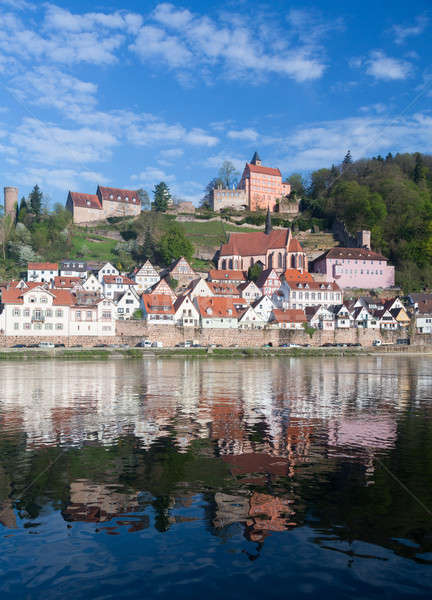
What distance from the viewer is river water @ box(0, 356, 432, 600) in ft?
22.8

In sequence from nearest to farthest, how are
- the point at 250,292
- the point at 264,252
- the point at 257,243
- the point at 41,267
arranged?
the point at 250,292 < the point at 41,267 < the point at 264,252 < the point at 257,243

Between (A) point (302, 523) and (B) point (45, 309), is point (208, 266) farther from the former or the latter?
(A) point (302, 523)

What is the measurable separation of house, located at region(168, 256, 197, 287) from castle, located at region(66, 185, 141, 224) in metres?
34.9

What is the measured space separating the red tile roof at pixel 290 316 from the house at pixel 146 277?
74.9 feet

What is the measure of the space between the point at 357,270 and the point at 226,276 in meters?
23.8

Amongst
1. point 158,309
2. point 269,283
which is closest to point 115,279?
point 158,309

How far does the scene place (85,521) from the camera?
877cm

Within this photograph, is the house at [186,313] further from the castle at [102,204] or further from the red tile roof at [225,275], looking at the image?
the castle at [102,204]

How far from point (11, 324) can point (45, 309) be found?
430 centimetres

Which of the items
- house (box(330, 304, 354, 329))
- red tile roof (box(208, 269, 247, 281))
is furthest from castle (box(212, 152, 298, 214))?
house (box(330, 304, 354, 329))

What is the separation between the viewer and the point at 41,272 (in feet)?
288

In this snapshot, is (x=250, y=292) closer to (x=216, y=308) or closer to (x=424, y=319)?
(x=216, y=308)

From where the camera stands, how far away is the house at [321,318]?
75000 mm

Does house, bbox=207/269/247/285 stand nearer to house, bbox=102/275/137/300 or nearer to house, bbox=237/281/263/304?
house, bbox=237/281/263/304
